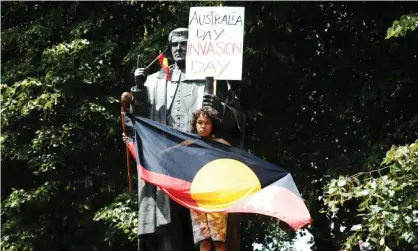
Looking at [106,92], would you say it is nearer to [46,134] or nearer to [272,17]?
[46,134]

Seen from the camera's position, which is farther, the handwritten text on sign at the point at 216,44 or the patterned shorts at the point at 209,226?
the handwritten text on sign at the point at 216,44

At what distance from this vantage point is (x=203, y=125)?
736 centimetres

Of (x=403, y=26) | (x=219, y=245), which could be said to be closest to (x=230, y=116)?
(x=219, y=245)

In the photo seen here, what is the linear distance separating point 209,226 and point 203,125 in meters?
0.78

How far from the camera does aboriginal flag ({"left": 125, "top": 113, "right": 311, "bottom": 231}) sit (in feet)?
23.3

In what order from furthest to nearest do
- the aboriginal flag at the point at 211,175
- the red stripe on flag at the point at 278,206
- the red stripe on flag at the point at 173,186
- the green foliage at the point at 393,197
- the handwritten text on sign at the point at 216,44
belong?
the green foliage at the point at 393,197, the handwritten text on sign at the point at 216,44, the red stripe on flag at the point at 173,186, the aboriginal flag at the point at 211,175, the red stripe on flag at the point at 278,206

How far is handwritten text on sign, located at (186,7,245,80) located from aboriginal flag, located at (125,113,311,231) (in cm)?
57

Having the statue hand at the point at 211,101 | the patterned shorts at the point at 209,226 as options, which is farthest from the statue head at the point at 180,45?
the patterned shorts at the point at 209,226

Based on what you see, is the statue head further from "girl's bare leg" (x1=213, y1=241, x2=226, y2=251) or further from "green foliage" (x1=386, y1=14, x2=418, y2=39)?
"green foliage" (x1=386, y1=14, x2=418, y2=39)

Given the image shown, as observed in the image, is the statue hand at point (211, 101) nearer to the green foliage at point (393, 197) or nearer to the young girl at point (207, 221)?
the young girl at point (207, 221)

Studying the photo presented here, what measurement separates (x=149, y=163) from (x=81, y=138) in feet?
17.6

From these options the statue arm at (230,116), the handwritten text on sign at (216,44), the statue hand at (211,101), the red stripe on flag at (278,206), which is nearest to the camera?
the red stripe on flag at (278,206)

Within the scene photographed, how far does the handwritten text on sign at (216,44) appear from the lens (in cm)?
764

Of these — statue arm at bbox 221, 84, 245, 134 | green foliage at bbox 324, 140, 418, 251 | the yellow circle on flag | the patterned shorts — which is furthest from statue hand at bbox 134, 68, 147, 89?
green foliage at bbox 324, 140, 418, 251
